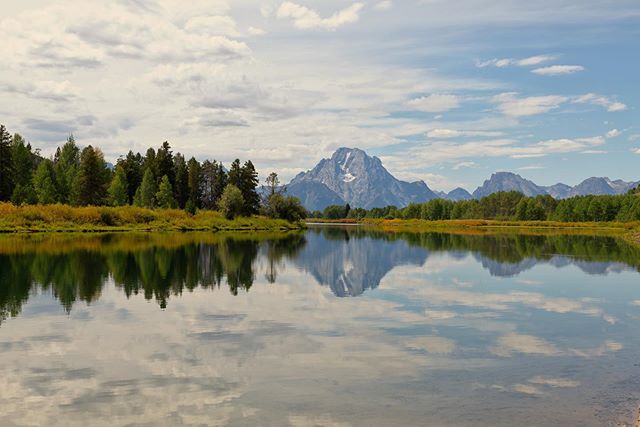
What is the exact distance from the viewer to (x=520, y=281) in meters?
42.3

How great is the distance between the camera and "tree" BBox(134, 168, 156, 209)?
443 feet

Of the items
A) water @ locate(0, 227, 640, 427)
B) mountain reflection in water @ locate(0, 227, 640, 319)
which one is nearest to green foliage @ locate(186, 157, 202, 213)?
mountain reflection in water @ locate(0, 227, 640, 319)

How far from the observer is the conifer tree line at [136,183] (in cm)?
12244

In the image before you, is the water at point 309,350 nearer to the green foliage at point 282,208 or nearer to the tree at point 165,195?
the tree at point 165,195

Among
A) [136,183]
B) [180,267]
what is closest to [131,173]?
[136,183]

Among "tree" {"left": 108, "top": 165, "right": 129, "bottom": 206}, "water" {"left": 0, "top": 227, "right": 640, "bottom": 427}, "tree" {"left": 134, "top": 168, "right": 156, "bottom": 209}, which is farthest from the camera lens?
"tree" {"left": 134, "top": 168, "right": 156, "bottom": 209}

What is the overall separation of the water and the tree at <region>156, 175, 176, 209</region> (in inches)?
3870

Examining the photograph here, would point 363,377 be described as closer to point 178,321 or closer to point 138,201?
point 178,321

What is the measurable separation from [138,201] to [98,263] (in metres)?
95.4

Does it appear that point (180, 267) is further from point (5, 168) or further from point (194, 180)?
point (194, 180)

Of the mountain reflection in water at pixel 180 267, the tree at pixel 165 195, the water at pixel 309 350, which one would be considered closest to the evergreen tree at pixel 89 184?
the tree at pixel 165 195

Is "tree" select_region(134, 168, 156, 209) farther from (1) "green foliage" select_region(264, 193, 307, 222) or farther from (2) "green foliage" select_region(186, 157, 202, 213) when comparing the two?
(1) "green foliage" select_region(264, 193, 307, 222)

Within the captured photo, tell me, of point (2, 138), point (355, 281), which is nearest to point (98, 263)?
point (355, 281)

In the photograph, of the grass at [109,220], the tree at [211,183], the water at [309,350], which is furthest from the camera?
the tree at [211,183]
